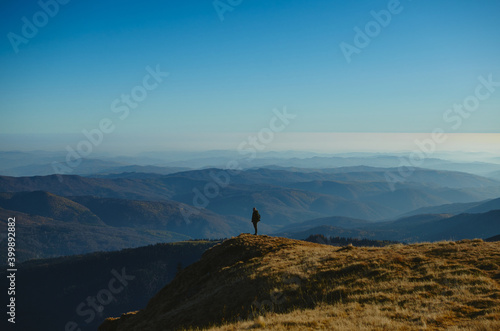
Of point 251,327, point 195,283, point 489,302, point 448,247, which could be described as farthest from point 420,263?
point 195,283

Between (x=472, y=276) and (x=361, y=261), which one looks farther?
(x=361, y=261)

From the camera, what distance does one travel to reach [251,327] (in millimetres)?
14781

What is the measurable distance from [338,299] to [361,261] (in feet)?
20.7

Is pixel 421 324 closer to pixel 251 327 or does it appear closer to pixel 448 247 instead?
pixel 251 327

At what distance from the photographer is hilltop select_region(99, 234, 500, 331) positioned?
1388 cm

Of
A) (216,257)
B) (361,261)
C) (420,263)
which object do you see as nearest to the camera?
(420,263)

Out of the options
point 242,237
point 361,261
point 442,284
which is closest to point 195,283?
point 242,237

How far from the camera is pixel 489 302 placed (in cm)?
1416

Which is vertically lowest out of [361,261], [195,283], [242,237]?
[195,283]

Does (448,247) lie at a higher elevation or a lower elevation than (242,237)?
higher

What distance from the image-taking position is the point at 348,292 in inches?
727

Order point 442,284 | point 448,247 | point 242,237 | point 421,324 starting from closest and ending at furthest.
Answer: point 421,324, point 442,284, point 448,247, point 242,237

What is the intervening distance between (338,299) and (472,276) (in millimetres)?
8279

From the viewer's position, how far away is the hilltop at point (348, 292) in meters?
13.9
